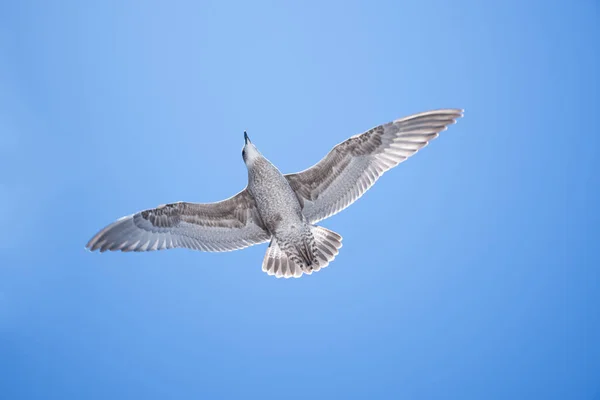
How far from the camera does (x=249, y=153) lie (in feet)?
18.2

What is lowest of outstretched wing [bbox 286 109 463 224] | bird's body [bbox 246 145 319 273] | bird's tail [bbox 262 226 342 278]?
bird's tail [bbox 262 226 342 278]

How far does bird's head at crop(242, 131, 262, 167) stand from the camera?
552 cm

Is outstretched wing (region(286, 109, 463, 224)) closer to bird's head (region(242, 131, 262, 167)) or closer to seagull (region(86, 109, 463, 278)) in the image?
seagull (region(86, 109, 463, 278))

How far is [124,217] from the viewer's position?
5.71 metres

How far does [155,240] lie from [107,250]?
54cm

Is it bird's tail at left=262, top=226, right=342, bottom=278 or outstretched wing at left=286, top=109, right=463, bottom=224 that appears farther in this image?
bird's tail at left=262, top=226, right=342, bottom=278

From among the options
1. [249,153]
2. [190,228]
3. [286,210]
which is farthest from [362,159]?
[190,228]

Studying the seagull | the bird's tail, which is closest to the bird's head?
the seagull

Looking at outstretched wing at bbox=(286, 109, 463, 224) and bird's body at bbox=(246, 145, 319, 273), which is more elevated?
outstretched wing at bbox=(286, 109, 463, 224)

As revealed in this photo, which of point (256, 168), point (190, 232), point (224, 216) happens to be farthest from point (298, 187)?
point (190, 232)

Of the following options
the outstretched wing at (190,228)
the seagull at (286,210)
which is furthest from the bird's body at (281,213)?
the outstretched wing at (190,228)

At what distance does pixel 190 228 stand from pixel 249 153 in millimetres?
1107

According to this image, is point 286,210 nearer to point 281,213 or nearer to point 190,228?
point 281,213

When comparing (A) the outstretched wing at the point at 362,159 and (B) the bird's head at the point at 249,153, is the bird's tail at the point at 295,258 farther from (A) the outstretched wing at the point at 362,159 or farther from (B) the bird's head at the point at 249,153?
(B) the bird's head at the point at 249,153
